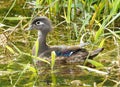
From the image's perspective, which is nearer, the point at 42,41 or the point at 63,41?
the point at 42,41

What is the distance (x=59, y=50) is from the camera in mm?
9305

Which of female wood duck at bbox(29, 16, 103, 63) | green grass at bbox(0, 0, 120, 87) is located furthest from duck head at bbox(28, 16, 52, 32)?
green grass at bbox(0, 0, 120, 87)

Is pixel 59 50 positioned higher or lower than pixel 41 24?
lower

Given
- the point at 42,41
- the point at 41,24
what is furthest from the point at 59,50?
the point at 41,24

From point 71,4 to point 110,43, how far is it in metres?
1.01

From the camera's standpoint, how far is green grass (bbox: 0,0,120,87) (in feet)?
26.4

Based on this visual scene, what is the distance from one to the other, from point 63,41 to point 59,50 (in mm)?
787

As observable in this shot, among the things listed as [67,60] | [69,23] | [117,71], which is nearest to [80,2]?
[69,23]

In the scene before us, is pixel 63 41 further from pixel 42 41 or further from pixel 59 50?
pixel 59 50

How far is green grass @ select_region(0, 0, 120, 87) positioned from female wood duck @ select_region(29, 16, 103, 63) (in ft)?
0.45

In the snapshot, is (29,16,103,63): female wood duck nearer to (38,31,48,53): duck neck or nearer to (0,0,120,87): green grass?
(38,31,48,53): duck neck

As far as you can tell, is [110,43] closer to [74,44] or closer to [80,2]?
[74,44]

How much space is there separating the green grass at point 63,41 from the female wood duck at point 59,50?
0.45 ft

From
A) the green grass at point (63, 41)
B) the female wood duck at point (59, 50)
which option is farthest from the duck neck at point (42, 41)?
the green grass at point (63, 41)
